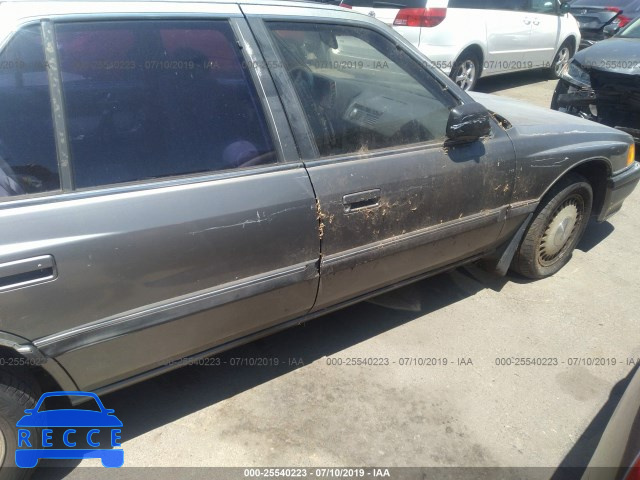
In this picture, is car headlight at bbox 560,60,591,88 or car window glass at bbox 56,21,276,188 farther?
car headlight at bbox 560,60,591,88

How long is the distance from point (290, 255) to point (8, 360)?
107cm

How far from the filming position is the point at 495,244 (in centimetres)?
302

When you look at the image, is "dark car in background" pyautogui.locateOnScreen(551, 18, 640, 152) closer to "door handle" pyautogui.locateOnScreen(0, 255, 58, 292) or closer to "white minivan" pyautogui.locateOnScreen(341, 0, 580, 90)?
"white minivan" pyautogui.locateOnScreen(341, 0, 580, 90)

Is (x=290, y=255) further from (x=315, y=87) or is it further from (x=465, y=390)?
(x=465, y=390)

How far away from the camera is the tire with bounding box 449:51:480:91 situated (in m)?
7.18

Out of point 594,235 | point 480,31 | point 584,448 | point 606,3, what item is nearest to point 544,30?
point 480,31

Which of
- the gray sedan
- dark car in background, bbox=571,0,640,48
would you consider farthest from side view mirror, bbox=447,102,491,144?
dark car in background, bbox=571,0,640,48

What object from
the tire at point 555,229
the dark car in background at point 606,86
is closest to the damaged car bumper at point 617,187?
the tire at point 555,229

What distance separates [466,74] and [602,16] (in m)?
4.87

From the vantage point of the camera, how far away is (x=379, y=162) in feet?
7.43

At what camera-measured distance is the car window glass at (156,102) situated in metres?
1.71

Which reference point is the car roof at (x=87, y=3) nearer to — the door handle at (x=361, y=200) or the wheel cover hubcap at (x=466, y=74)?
the door handle at (x=361, y=200)

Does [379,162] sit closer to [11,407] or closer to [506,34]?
[11,407]

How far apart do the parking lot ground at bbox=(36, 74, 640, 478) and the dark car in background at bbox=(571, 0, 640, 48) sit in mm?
8624
